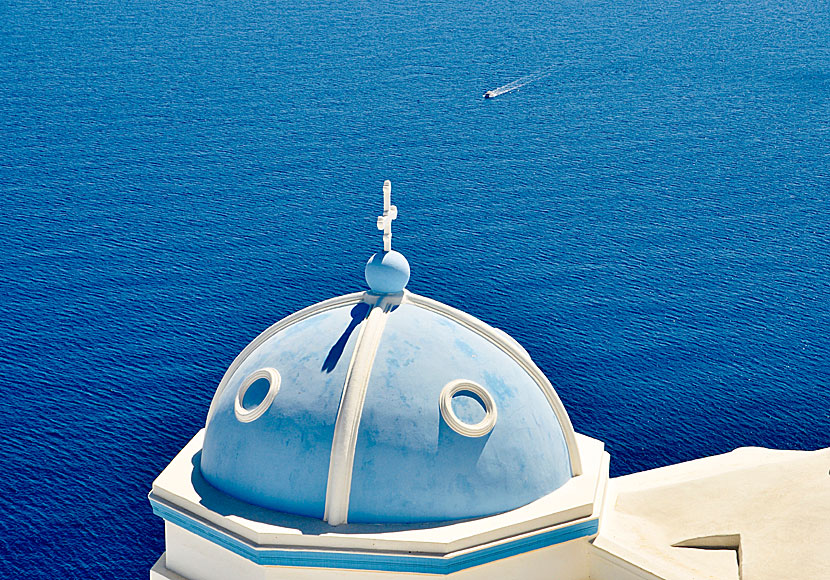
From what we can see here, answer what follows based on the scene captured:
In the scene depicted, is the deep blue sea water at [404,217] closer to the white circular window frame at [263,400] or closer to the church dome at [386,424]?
the white circular window frame at [263,400]

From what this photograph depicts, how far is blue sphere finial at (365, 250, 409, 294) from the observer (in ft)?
62.2

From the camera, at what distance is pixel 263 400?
1827 cm

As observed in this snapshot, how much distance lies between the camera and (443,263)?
1954 inches

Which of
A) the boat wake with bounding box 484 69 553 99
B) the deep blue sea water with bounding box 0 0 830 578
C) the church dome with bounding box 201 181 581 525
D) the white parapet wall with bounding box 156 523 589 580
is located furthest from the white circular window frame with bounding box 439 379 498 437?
the boat wake with bounding box 484 69 553 99

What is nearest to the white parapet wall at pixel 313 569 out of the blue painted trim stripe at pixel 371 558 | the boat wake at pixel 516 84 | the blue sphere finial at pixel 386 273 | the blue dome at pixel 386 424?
the blue painted trim stripe at pixel 371 558

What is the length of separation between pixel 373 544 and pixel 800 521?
7354 millimetres

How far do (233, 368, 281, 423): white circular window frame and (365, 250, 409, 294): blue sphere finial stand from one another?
7.02 ft

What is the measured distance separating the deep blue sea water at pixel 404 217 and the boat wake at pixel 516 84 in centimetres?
51

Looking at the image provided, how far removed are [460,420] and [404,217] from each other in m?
37.8

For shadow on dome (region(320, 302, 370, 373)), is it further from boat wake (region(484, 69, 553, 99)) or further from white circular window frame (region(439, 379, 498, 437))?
boat wake (region(484, 69, 553, 99))

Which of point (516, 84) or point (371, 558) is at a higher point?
point (516, 84)

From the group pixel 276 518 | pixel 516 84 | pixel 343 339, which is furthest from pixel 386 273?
pixel 516 84

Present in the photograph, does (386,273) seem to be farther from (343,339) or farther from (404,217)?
(404,217)

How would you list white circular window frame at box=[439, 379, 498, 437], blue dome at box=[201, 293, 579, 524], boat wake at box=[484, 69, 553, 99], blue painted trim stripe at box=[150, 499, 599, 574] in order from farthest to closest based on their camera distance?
1. boat wake at box=[484, 69, 553, 99]
2. white circular window frame at box=[439, 379, 498, 437]
3. blue dome at box=[201, 293, 579, 524]
4. blue painted trim stripe at box=[150, 499, 599, 574]
